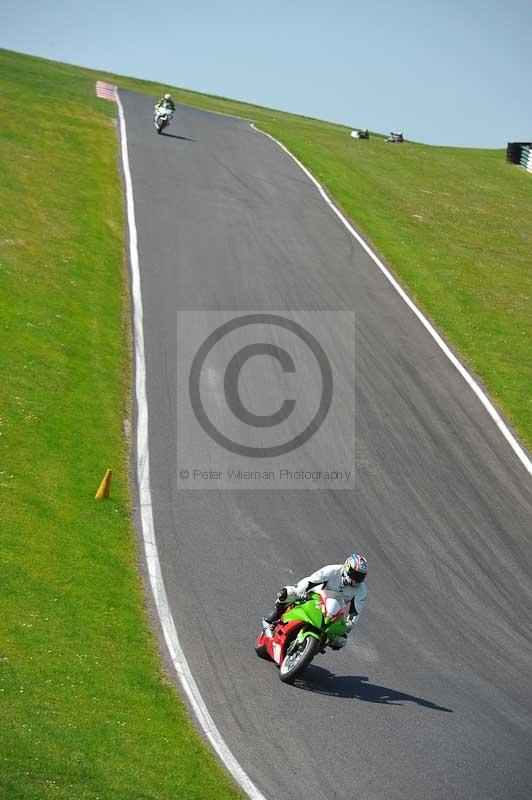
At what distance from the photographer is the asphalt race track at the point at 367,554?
1172 cm

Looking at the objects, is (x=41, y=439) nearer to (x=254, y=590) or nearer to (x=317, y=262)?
(x=254, y=590)

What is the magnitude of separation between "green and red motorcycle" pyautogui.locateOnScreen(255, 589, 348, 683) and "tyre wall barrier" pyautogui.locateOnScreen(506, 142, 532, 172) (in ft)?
180

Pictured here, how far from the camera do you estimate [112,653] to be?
42.6 feet

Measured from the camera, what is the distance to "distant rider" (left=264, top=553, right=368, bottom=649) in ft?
43.2

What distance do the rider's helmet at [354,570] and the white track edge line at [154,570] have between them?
8.28ft

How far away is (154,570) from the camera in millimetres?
16016

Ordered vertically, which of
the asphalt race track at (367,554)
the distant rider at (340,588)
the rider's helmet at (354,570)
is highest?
the rider's helmet at (354,570)

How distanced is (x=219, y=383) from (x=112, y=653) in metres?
11.9

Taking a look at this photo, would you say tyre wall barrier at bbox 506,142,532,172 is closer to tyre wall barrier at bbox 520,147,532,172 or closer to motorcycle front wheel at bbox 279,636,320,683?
tyre wall barrier at bbox 520,147,532,172

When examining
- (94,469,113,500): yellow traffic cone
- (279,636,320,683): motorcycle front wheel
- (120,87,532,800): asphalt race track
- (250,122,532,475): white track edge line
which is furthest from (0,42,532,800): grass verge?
(279,636,320,683): motorcycle front wheel

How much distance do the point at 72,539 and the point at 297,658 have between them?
196 inches

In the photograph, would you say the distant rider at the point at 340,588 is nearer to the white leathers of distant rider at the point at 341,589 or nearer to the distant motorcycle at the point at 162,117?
the white leathers of distant rider at the point at 341,589

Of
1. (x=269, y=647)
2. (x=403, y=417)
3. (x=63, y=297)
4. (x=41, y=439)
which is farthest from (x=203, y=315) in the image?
(x=269, y=647)

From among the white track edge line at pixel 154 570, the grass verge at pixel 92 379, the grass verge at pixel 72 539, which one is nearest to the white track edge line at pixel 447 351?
the grass verge at pixel 92 379
